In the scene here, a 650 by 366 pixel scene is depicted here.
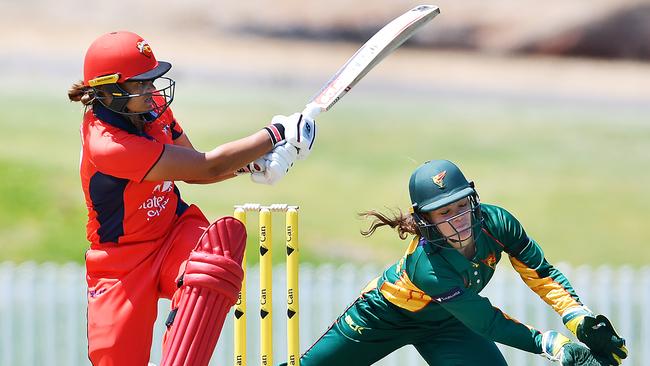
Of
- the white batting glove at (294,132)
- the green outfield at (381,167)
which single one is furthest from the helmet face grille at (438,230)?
the green outfield at (381,167)

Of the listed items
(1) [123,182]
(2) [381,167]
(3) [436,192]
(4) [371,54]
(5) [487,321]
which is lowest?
(5) [487,321]

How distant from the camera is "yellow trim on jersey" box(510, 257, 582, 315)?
13.9 feet

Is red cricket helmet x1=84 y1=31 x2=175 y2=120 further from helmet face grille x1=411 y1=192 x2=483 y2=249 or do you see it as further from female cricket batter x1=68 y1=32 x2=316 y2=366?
helmet face grille x1=411 y1=192 x2=483 y2=249

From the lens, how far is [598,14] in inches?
773

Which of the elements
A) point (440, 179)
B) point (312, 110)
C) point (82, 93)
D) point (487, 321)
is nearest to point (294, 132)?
point (312, 110)

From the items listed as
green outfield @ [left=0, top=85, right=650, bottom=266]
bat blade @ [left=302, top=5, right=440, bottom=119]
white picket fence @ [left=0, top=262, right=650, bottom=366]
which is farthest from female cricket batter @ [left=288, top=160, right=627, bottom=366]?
green outfield @ [left=0, top=85, right=650, bottom=266]

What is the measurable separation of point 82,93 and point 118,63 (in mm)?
214

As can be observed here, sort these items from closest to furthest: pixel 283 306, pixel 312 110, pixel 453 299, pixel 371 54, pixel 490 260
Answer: pixel 453 299 → pixel 490 260 → pixel 312 110 → pixel 371 54 → pixel 283 306

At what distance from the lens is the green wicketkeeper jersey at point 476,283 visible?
161 inches

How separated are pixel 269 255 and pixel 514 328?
0.99 meters

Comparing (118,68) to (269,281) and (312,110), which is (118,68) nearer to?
(312,110)

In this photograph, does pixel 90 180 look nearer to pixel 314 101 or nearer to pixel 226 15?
pixel 314 101

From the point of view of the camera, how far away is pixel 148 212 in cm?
431

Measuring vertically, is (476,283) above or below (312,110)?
below
